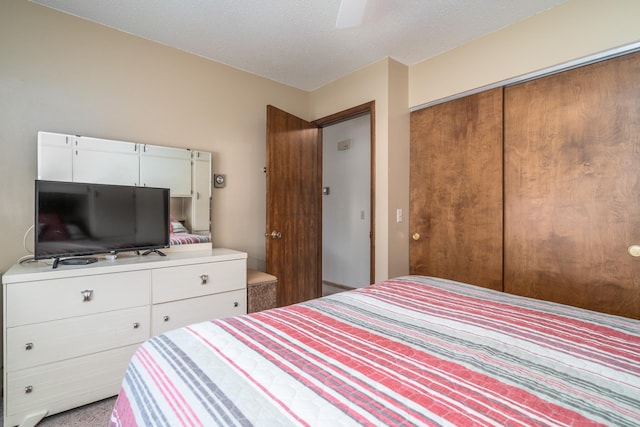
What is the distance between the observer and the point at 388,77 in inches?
105

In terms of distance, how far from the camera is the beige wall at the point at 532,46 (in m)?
1.79

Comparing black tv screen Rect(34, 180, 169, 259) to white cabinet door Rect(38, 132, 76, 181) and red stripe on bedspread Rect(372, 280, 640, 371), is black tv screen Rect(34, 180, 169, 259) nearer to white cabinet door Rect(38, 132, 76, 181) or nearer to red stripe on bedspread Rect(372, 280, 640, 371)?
white cabinet door Rect(38, 132, 76, 181)

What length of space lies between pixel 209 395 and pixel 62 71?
2.48 meters

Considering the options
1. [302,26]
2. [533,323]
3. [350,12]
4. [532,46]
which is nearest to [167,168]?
[302,26]

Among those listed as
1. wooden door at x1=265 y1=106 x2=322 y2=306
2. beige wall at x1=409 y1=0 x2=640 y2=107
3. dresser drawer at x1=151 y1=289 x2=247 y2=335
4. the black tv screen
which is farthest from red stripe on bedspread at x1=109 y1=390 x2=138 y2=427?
beige wall at x1=409 y1=0 x2=640 y2=107

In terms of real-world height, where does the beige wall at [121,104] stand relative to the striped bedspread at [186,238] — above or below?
above

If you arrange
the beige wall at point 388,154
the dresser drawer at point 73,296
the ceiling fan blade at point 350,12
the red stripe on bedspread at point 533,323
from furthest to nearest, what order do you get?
1. the beige wall at point 388,154
2. the dresser drawer at point 73,296
3. the ceiling fan blade at point 350,12
4. the red stripe on bedspread at point 533,323

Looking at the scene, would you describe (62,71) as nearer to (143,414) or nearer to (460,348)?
(143,414)

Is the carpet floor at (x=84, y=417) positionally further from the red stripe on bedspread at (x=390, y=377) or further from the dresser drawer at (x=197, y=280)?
the red stripe on bedspread at (x=390, y=377)

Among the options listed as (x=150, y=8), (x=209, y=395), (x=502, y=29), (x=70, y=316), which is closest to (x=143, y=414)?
(x=209, y=395)

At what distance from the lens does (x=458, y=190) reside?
101 inches

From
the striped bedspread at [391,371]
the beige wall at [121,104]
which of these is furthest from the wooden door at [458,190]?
the beige wall at [121,104]

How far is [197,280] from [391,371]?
1.72m

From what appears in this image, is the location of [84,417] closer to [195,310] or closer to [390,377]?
[195,310]
